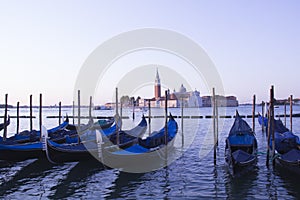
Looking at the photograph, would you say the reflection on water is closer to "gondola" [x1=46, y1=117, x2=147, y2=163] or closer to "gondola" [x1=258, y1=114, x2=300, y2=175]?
"gondola" [x1=46, y1=117, x2=147, y2=163]

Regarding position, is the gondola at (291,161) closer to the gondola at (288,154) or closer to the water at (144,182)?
the gondola at (288,154)

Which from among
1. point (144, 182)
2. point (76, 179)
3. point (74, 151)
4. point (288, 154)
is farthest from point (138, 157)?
Answer: point (288, 154)

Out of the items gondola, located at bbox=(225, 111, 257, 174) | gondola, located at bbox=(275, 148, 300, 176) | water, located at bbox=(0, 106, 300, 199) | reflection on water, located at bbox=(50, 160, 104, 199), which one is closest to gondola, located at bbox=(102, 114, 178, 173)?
water, located at bbox=(0, 106, 300, 199)

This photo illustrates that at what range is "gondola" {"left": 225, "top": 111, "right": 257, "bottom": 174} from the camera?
9258 millimetres

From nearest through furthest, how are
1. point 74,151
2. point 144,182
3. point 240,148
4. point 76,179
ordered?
point 144,182 → point 76,179 → point 74,151 → point 240,148

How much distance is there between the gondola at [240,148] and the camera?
30.4ft

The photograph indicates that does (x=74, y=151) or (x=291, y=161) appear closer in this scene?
(x=291, y=161)

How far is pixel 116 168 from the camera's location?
1093 centimetres

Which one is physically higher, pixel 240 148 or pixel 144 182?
pixel 240 148

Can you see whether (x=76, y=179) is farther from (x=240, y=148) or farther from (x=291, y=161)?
(x=291, y=161)

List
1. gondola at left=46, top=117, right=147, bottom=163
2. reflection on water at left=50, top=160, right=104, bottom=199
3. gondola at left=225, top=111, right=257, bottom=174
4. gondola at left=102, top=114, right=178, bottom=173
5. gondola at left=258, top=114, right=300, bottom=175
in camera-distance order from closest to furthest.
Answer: reflection on water at left=50, top=160, right=104, bottom=199 < gondola at left=258, top=114, right=300, bottom=175 < gondola at left=225, top=111, right=257, bottom=174 < gondola at left=46, top=117, right=147, bottom=163 < gondola at left=102, top=114, right=178, bottom=173

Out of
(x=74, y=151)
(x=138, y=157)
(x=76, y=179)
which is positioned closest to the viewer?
(x=76, y=179)

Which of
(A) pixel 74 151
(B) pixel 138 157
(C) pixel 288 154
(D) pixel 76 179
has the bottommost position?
(D) pixel 76 179

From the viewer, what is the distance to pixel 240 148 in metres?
11.8
